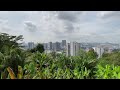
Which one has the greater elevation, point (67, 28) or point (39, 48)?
point (67, 28)

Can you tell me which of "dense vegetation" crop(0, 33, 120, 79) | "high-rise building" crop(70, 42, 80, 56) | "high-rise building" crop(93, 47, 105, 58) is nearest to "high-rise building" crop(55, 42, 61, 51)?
"dense vegetation" crop(0, 33, 120, 79)

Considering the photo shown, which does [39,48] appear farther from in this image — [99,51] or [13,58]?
[99,51]

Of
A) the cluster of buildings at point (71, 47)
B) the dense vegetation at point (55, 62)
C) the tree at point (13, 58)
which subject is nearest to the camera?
the dense vegetation at point (55, 62)

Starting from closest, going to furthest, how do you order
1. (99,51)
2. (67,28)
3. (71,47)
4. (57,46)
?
(67,28) → (57,46) → (71,47) → (99,51)

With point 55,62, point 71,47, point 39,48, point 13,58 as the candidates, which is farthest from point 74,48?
point 13,58

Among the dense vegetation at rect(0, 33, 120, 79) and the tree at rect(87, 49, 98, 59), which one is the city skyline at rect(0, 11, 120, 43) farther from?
the tree at rect(87, 49, 98, 59)

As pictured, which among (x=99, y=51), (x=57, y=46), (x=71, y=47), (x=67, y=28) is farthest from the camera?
(x=99, y=51)

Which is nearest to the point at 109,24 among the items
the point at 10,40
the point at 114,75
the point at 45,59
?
the point at 114,75

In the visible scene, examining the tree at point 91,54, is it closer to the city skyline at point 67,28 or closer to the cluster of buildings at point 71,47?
the cluster of buildings at point 71,47

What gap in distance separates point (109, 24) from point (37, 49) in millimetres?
1392

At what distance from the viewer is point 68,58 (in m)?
4.71

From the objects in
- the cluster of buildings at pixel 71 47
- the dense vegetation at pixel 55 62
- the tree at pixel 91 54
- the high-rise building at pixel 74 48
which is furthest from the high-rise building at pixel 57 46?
the tree at pixel 91 54
